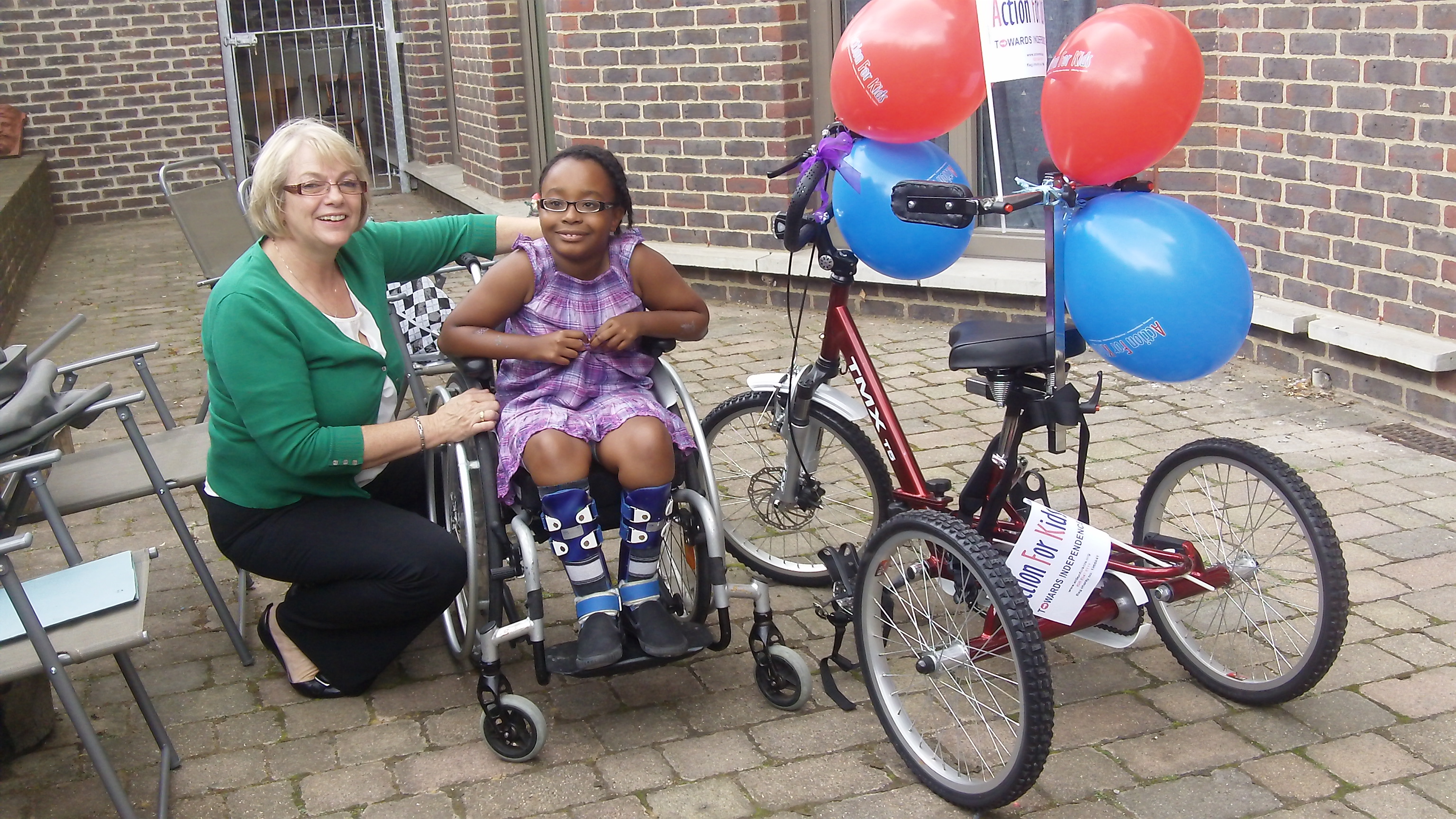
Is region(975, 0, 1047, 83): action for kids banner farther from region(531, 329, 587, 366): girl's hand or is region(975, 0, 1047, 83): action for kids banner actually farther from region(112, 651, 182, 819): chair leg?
region(112, 651, 182, 819): chair leg

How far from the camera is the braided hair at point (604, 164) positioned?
10.6ft

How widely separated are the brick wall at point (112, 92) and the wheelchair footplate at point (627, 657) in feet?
32.9

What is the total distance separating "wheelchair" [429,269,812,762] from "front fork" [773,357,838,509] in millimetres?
355

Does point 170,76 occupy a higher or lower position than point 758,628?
higher

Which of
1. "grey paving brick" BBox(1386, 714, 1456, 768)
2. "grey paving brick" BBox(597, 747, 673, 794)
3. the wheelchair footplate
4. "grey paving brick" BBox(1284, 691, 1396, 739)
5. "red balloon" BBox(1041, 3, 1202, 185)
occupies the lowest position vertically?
"grey paving brick" BBox(597, 747, 673, 794)

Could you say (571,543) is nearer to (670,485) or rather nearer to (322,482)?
(670,485)

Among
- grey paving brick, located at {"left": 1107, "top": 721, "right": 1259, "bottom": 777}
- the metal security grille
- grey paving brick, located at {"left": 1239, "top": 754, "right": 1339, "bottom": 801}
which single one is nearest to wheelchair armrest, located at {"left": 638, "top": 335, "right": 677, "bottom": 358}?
grey paving brick, located at {"left": 1107, "top": 721, "right": 1259, "bottom": 777}

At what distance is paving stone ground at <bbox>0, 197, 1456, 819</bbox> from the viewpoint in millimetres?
2859

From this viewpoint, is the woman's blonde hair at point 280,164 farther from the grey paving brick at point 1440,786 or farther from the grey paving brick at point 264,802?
the grey paving brick at point 1440,786

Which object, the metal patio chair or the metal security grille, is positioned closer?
the metal patio chair

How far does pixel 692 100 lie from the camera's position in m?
7.23

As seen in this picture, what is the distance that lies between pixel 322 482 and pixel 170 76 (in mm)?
9800

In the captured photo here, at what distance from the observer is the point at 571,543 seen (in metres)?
3.07

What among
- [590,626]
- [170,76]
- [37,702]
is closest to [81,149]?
[170,76]
